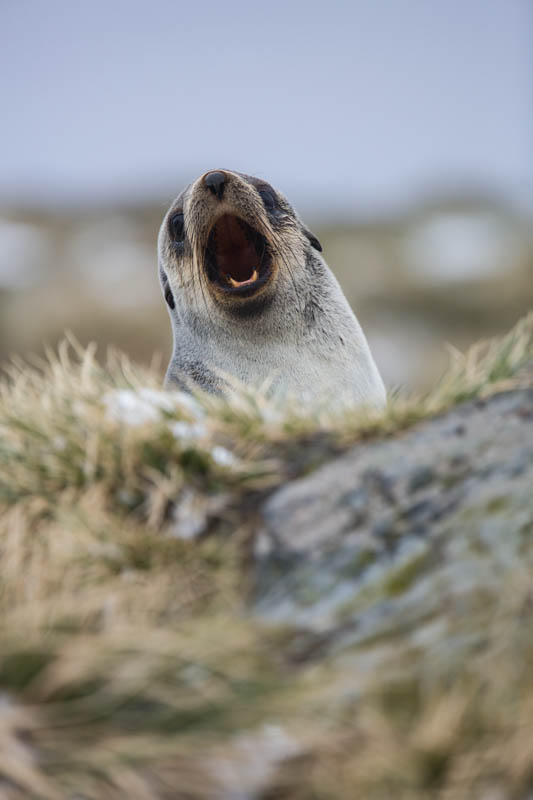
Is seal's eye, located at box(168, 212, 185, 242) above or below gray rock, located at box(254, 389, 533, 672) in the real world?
above

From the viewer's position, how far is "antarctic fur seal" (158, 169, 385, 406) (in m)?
6.54

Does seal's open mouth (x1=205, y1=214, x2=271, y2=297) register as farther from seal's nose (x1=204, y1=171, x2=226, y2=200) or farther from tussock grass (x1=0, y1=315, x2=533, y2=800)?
tussock grass (x1=0, y1=315, x2=533, y2=800)

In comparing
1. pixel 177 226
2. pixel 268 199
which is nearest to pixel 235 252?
pixel 268 199

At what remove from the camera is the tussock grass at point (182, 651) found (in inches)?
83.5

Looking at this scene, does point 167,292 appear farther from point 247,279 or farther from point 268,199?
point 268,199

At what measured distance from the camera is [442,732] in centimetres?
210

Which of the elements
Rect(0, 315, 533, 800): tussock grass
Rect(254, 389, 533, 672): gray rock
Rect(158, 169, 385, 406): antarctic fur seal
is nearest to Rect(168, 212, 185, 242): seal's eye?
Rect(158, 169, 385, 406): antarctic fur seal

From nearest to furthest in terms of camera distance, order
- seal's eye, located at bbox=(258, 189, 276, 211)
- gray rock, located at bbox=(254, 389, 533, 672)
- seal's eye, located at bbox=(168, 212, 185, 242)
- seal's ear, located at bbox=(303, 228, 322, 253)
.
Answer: gray rock, located at bbox=(254, 389, 533, 672) < seal's eye, located at bbox=(258, 189, 276, 211) < seal's eye, located at bbox=(168, 212, 185, 242) < seal's ear, located at bbox=(303, 228, 322, 253)

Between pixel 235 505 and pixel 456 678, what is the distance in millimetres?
1056

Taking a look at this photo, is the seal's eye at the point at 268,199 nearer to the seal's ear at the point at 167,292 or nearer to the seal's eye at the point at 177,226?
the seal's eye at the point at 177,226

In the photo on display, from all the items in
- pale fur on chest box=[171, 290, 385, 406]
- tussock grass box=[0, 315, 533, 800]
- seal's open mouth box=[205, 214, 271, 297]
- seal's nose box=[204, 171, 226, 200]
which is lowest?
tussock grass box=[0, 315, 533, 800]

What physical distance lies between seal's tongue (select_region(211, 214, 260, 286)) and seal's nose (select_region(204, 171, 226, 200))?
275mm

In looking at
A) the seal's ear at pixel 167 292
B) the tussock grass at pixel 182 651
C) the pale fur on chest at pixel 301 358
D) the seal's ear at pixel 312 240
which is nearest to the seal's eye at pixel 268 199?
the seal's ear at pixel 312 240

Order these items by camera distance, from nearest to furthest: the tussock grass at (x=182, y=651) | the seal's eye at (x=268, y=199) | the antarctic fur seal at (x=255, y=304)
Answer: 1. the tussock grass at (x=182, y=651)
2. the antarctic fur seal at (x=255, y=304)
3. the seal's eye at (x=268, y=199)
